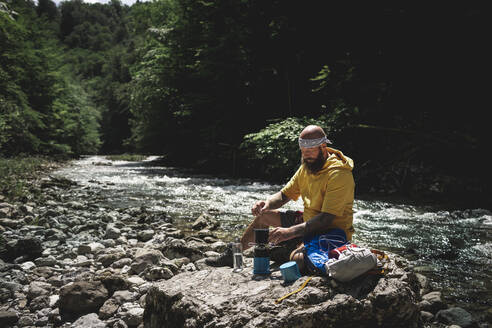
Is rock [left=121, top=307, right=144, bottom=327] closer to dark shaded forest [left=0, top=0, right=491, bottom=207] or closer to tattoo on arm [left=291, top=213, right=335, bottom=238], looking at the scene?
tattoo on arm [left=291, top=213, right=335, bottom=238]

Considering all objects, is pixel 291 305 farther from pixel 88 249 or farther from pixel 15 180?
pixel 15 180

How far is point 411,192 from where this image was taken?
12.8m

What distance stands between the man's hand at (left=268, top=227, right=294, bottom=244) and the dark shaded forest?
5036mm

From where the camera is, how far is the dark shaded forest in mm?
10719

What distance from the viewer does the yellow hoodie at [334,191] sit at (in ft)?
11.6

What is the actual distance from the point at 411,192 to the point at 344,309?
11214 mm

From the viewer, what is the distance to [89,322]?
12.4 ft

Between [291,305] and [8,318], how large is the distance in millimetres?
3030

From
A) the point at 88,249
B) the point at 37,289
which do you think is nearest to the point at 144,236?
the point at 88,249

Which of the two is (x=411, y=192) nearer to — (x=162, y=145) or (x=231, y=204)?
(x=231, y=204)

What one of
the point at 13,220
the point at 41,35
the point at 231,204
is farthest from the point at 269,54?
the point at 41,35

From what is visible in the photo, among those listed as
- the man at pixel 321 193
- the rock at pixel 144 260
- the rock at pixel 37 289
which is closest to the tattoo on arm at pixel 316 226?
the man at pixel 321 193

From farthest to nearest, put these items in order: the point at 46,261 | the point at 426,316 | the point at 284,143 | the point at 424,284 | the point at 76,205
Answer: the point at 284,143
the point at 76,205
the point at 46,261
the point at 424,284
the point at 426,316

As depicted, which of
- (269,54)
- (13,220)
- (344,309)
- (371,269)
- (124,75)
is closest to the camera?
(344,309)
